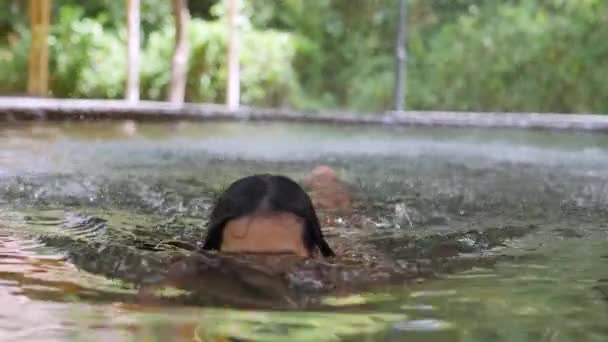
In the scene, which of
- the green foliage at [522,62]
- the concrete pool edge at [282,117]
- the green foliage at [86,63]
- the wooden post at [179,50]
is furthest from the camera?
the green foliage at [86,63]

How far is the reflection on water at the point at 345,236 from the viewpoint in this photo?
1.53m

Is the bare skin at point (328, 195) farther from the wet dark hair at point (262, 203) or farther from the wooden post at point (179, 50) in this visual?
the wooden post at point (179, 50)

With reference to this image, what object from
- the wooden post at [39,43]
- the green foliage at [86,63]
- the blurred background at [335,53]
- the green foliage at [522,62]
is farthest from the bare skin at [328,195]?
the green foliage at [86,63]

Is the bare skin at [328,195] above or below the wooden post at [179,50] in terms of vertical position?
below

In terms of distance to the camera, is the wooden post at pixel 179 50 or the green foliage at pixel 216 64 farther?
the green foliage at pixel 216 64

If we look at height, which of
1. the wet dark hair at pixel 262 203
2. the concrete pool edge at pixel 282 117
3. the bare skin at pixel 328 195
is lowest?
the concrete pool edge at pixel 282 117

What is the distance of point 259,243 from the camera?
6.49ft

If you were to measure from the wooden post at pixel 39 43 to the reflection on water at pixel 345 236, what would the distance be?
389 cm

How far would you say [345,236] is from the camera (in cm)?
287

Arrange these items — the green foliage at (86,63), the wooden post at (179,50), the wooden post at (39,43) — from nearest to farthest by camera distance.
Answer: the wooden post at (39,43)
the wooden post at (179,50)
the green foliage at (86,63)

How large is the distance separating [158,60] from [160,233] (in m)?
10.1

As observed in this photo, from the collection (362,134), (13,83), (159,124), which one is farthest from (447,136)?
(13,83)

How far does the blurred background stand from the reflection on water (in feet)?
17.0

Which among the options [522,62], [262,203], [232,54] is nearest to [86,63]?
[232,54]
